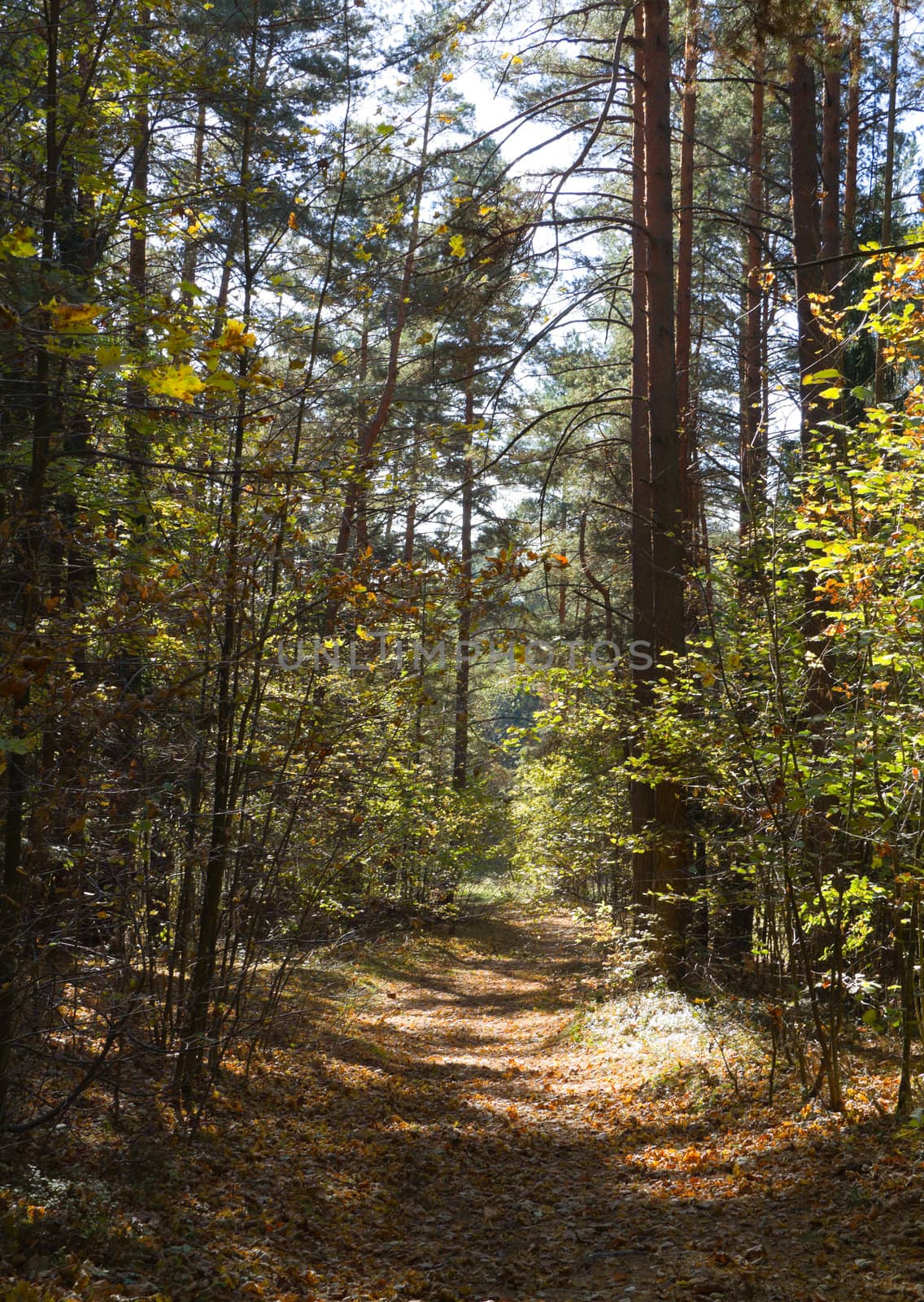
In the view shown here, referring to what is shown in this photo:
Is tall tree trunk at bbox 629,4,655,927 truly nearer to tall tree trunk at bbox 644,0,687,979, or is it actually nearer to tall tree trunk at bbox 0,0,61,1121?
tall tree trunk at bbox 644,0,687,979

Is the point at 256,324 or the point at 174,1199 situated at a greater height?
the point at 256,324

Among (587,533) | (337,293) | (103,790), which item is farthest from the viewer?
(587,533)

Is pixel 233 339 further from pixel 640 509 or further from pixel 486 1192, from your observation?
pixel 640 509

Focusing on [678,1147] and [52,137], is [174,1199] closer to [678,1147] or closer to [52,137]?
[678,1147]

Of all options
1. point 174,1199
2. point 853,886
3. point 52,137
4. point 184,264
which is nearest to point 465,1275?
point 174,1199

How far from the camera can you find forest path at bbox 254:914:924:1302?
14.5 feet

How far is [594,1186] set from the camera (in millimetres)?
5906

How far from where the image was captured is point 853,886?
554 centimetres

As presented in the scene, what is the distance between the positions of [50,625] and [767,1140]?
197 inches

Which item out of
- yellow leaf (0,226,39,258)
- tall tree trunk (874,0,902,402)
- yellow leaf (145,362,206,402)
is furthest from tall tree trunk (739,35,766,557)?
yellow leaf (0,226,39,258)

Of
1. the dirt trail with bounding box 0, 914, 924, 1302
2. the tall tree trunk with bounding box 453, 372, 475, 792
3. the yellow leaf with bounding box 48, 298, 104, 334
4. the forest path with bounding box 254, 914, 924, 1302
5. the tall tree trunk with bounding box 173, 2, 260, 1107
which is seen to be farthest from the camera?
the tall tree trunk with bounding box 453, 372, 475, 792

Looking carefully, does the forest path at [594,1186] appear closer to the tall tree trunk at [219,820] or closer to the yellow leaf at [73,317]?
the tall tree trunk at [219,820]

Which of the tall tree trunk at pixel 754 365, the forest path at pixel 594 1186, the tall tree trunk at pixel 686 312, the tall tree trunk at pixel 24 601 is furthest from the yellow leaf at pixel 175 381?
the tall tree trunk at pixel 686 312

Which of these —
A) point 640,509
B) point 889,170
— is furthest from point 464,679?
point 889,170
